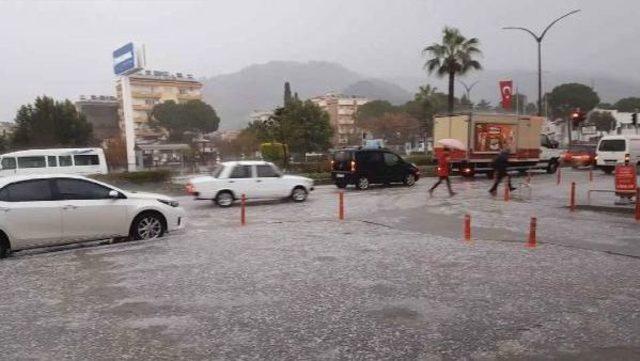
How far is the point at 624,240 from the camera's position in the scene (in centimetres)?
1074

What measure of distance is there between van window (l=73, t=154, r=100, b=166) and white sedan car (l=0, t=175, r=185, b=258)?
83.2ft

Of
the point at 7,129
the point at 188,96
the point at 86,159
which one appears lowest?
the point at 86,159

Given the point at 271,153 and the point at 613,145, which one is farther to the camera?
the point at 271,153

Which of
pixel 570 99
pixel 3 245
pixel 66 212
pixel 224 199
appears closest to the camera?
pixel 3 245

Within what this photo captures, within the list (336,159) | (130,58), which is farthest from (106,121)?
(336,159)

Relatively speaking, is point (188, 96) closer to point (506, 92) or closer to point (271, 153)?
point (271, 153)

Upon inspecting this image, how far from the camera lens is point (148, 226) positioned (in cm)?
1115

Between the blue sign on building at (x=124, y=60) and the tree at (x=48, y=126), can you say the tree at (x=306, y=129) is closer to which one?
the blue sign on building at (x=124, y=60)

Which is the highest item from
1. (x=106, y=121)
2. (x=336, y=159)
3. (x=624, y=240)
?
(x=106, y=121)

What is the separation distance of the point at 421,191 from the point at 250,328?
1664cm

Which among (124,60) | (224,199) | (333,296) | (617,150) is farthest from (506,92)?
(333,296)

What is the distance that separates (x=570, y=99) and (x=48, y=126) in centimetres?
10571

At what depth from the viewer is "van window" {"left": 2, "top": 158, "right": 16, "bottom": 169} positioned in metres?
31.4

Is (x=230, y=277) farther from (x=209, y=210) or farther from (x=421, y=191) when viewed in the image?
(x=421, y=191)
